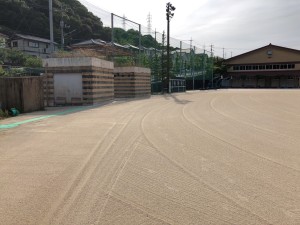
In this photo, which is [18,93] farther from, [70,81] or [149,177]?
[149,177]

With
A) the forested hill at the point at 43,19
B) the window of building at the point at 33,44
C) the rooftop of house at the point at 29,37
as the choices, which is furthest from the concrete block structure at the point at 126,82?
the window of building at the point at 33,44

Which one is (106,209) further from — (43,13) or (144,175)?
(43,13)

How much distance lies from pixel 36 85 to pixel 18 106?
5.19 feet

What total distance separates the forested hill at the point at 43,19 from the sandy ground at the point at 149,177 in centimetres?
5551

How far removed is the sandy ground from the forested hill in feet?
182

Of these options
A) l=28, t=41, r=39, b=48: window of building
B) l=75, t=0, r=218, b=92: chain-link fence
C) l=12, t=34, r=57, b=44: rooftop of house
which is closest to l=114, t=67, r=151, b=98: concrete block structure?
l=75, t=0, r=218, b=92: chain-link fence

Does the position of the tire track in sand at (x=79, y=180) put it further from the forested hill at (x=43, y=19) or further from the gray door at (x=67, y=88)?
the forested hill at (x=43, y=19)

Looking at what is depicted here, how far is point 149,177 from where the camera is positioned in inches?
213

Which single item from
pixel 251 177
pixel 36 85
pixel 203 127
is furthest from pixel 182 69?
pixel 251 177

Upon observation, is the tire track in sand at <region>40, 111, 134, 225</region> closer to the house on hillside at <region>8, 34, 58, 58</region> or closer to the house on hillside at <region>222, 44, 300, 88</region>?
the house on hillside at <region>8, 34, 58, 58</region>

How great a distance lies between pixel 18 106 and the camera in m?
15.2

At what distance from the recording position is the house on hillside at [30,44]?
62844mm

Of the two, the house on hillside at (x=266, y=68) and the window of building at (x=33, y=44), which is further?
the house on hillside at (x=266, y=68)

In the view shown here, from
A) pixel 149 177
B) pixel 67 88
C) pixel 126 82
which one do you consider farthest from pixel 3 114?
pixel 126 82
